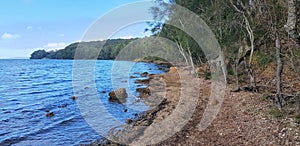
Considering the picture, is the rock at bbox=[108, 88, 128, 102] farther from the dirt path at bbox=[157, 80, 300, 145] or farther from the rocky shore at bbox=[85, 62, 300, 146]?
the dirt path at bbox=[157, 80, 300, 145]

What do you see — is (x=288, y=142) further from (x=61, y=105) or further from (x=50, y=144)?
(x=61, y=105)

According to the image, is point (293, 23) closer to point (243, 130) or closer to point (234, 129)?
point (243, 130)

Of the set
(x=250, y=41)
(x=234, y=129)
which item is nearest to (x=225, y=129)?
(x=234, y=129)

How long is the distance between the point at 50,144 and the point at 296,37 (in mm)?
9745

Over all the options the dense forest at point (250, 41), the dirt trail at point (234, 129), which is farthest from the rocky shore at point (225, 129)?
the dense forest at point (250, 41)

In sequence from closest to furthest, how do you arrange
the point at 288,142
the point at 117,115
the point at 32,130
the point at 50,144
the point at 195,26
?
the point at 288,142, the point at 50,144, the point at 32,130, the point at 117,115, the point at 195,26

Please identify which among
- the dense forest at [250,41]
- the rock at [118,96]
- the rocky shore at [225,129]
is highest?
the dense forest at [250,41]

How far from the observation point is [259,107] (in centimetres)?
1072

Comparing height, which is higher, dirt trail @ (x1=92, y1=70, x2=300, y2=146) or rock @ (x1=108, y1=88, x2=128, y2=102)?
dirt trail @ (x1=92, y1=70, x2=300, y2=146)

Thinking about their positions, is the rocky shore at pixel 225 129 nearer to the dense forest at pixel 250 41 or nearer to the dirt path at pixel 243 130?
the dirt path at pixel 243 130

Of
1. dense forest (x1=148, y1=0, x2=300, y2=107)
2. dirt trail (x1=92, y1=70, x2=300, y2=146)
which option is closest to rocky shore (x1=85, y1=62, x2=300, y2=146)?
dirt trail (x1=92, y1=70, x2=300, y2=146)

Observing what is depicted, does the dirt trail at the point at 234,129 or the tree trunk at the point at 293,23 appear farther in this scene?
the dirt trail at the point at 234,129

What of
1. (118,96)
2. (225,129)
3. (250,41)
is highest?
(250,41)

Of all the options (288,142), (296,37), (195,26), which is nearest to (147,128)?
(288,142)
